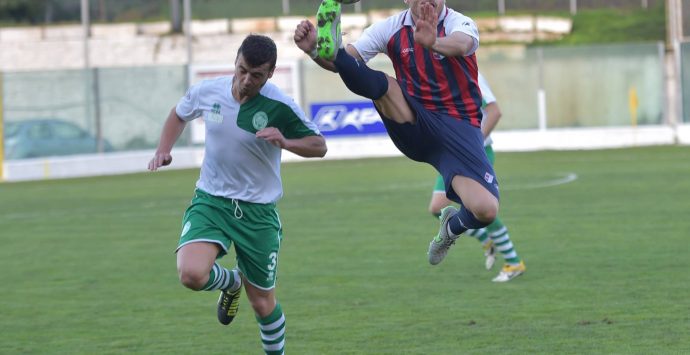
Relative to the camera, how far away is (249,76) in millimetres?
7871

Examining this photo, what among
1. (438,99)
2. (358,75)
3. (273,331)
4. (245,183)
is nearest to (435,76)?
(438,99)

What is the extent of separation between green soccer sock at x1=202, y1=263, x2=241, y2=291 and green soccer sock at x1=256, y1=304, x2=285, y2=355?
0.30 m

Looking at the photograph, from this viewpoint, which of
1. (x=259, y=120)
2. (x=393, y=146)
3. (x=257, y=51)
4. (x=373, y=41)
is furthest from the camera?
(x=393, y=146)

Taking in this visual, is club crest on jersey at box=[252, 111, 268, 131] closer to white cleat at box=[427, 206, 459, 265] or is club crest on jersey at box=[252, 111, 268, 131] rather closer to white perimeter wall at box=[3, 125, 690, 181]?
white cleat at box=[427, 206, 459, 265]

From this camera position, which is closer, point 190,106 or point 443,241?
point 190,106

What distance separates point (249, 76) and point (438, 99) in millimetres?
1468

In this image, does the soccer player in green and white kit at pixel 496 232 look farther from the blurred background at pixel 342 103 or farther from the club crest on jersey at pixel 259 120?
the blurred background at pixel 342 103

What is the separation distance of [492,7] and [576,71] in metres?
14.0

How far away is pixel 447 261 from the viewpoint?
1391 cm

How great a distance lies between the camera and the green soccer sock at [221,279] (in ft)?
26.4

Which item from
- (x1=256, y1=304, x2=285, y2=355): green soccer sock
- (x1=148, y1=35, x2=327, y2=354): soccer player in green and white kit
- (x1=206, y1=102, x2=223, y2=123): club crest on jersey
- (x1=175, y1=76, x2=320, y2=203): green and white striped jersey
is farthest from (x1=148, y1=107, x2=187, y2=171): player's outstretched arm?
(x1=256, y1=304, x2=285, y2=355): green soccer sock

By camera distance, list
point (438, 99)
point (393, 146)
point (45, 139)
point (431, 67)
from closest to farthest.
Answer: point (431, 67)
point (438, 99)
point (45, 139)
point (393, 146)

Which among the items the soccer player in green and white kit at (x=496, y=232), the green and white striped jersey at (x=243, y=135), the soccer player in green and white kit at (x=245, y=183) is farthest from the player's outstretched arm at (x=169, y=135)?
the soccer player in green and white kit at (x=496, y=232)

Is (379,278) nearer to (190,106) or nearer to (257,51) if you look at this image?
(190,106)
